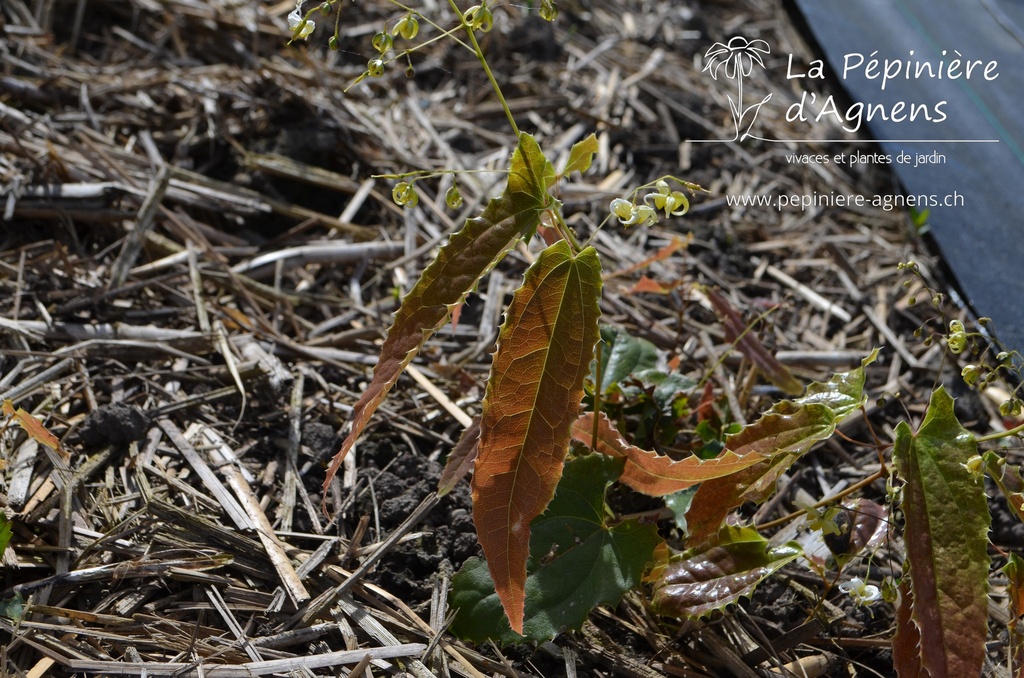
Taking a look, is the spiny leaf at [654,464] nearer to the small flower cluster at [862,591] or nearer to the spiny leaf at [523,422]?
the spiny leaf at [523,422]

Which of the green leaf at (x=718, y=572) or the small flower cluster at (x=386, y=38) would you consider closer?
the small flower cluster at (x=386, y=38)

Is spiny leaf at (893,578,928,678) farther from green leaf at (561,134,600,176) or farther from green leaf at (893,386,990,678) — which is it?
green leaf at (561,134,600,176)

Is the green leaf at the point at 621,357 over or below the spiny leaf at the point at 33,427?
over

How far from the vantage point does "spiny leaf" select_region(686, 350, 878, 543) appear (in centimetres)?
133

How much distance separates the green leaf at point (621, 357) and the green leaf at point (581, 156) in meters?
0.56

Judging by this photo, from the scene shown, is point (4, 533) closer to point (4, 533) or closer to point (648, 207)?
point (4, 533)

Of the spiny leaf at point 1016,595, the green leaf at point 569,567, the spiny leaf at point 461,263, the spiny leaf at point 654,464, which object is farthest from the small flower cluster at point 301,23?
the spiny leaf at point 1016,595

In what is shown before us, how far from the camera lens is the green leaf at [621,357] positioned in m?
1.90

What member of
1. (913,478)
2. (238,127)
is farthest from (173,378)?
(913,478)

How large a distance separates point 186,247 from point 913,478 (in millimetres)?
1899

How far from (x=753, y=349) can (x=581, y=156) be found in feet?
2.46

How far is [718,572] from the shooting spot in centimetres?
147

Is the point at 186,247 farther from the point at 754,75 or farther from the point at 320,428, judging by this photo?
the point at 754,75

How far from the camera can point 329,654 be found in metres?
1.48
